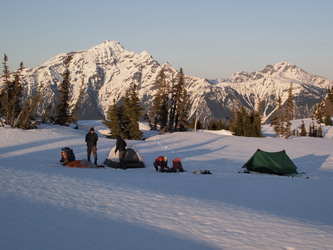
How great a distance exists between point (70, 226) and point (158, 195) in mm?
4255

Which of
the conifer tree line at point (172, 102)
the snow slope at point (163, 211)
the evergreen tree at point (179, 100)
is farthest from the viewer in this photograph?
the conifer tree line at point (172, 102)

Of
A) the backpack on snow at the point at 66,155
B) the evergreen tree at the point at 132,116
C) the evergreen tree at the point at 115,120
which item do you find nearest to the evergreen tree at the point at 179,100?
the evergreen tree at the point at 132,116

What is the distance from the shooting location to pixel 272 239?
7031mm

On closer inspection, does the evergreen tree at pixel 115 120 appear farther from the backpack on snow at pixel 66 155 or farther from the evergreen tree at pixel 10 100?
the backpack on snow at pixel 66 155

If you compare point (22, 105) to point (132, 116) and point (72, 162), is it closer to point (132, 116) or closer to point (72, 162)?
point (132, 116)

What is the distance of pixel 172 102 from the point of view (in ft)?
183

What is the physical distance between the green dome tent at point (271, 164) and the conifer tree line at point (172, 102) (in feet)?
110

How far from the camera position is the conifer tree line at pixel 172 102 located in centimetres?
5472

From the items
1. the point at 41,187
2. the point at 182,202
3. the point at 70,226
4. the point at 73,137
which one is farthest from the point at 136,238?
the point at 73,137

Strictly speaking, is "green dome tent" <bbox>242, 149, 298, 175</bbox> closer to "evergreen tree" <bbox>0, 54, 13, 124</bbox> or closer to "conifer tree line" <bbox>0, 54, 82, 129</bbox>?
"conifer tree line" <bbox>0, 54, 82, 129</bbox>

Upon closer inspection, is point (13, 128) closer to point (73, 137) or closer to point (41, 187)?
point (73, 137)

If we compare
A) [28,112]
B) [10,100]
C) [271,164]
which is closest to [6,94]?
[10,100]

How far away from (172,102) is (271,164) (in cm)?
3701

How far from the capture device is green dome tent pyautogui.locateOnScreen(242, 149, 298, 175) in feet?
63.6
